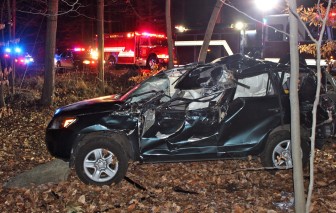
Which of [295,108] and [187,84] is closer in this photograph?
[295,108]

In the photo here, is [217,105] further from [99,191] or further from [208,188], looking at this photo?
[99,191]

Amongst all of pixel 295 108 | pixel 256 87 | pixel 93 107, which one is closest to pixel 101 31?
pixel 93 107

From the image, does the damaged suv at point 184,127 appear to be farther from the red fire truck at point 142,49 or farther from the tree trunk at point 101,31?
the red fire truck at point 142,49

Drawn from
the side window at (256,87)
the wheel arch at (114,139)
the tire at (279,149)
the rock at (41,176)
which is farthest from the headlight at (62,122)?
the tire at (279,149)

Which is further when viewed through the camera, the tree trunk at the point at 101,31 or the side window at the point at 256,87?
the tree trunk at the point at 101,31

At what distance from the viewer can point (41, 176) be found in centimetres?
591

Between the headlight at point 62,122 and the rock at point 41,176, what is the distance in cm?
73

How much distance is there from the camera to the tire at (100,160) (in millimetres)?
5434

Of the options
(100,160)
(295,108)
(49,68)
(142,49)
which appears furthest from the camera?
(142,49)

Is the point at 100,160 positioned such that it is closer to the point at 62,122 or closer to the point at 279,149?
the point at 62,122

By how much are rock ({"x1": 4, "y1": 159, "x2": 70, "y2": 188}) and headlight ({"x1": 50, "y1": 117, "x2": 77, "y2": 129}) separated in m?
0.73

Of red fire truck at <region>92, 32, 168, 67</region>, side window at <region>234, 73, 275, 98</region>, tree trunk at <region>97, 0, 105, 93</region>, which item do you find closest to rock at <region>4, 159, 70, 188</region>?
side window at <region>234, 73, 275, 98</region>

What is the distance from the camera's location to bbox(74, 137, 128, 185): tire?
17.8ft

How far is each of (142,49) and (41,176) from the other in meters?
18.2
